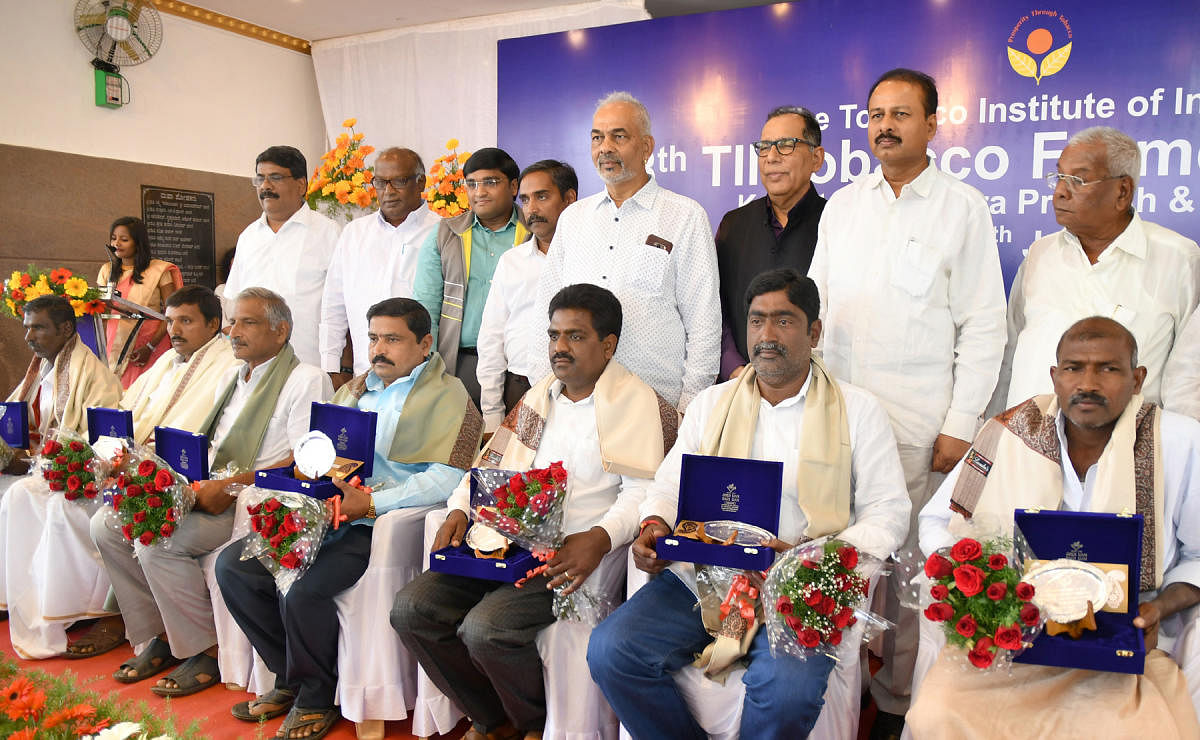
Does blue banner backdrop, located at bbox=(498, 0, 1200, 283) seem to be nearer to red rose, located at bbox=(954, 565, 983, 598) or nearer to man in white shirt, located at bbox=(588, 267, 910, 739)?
man in white shirt, located at bbox=(588, 267, 910, 739)

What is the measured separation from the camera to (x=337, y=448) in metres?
3.74

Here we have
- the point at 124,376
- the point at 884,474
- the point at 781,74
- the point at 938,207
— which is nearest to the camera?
the point at 884,474

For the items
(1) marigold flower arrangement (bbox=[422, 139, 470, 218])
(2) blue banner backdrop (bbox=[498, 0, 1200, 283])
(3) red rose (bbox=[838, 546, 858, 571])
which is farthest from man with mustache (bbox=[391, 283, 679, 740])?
(2) blue banner backdrop (bbox=[498, 0, 1200, 283])

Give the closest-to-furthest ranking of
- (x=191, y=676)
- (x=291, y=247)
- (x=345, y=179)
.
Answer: (x=191, y=676) < (x=291, y=247) < (x=345, y=179)

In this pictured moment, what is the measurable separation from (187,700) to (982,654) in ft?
10.7

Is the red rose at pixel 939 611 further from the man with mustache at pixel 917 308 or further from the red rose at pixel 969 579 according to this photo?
the man with mustache at pixel 917 308

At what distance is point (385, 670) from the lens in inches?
140

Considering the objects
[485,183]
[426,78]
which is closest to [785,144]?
[485,183]

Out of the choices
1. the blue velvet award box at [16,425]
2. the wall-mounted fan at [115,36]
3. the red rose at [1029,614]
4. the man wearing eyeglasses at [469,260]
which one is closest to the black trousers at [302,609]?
the man wearing eyeglasses at [469,260]

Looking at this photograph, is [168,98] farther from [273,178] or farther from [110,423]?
[110,423]

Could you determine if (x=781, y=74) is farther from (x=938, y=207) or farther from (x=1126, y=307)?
(x=1126, y=307)

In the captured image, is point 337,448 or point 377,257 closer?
point 337,448

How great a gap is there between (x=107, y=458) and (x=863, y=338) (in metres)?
3.30

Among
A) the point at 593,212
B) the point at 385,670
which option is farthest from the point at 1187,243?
the point at 385,670
